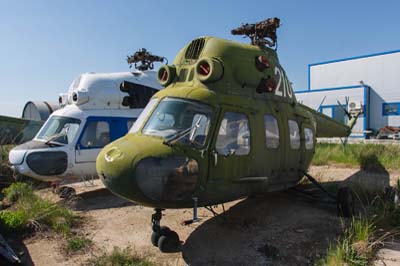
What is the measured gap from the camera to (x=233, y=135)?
5316mm

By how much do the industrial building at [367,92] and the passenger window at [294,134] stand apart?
2366 cm

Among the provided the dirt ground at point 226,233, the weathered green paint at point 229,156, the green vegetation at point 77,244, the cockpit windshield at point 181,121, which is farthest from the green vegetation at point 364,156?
the green vegetation at point 77,244

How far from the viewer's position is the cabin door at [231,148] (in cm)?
500

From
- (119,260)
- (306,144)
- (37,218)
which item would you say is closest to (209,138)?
(119,260)

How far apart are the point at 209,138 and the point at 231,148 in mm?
458

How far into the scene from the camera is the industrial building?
30.9 metres

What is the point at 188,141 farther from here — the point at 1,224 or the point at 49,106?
the point at 49,106

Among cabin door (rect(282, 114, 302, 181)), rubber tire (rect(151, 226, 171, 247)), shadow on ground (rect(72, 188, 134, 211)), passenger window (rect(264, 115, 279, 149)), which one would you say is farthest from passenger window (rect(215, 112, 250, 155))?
shadow on ground (rect(72, 188, 134, 211))

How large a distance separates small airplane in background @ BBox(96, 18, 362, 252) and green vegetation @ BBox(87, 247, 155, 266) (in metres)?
0.39

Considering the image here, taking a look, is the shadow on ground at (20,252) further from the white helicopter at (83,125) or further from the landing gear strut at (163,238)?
the white helicopter at (83,125)

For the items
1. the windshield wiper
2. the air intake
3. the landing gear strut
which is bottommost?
the landing gear strut

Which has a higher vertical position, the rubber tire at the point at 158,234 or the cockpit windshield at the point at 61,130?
the cockpit windshield at the point at 61,130

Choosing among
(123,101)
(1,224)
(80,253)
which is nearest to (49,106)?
(123,101)

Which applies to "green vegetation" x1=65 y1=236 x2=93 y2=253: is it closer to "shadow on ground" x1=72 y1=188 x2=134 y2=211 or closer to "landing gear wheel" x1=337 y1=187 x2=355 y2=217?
"shadow on ground" x1=72 y1=188 x2=134 y2=211
